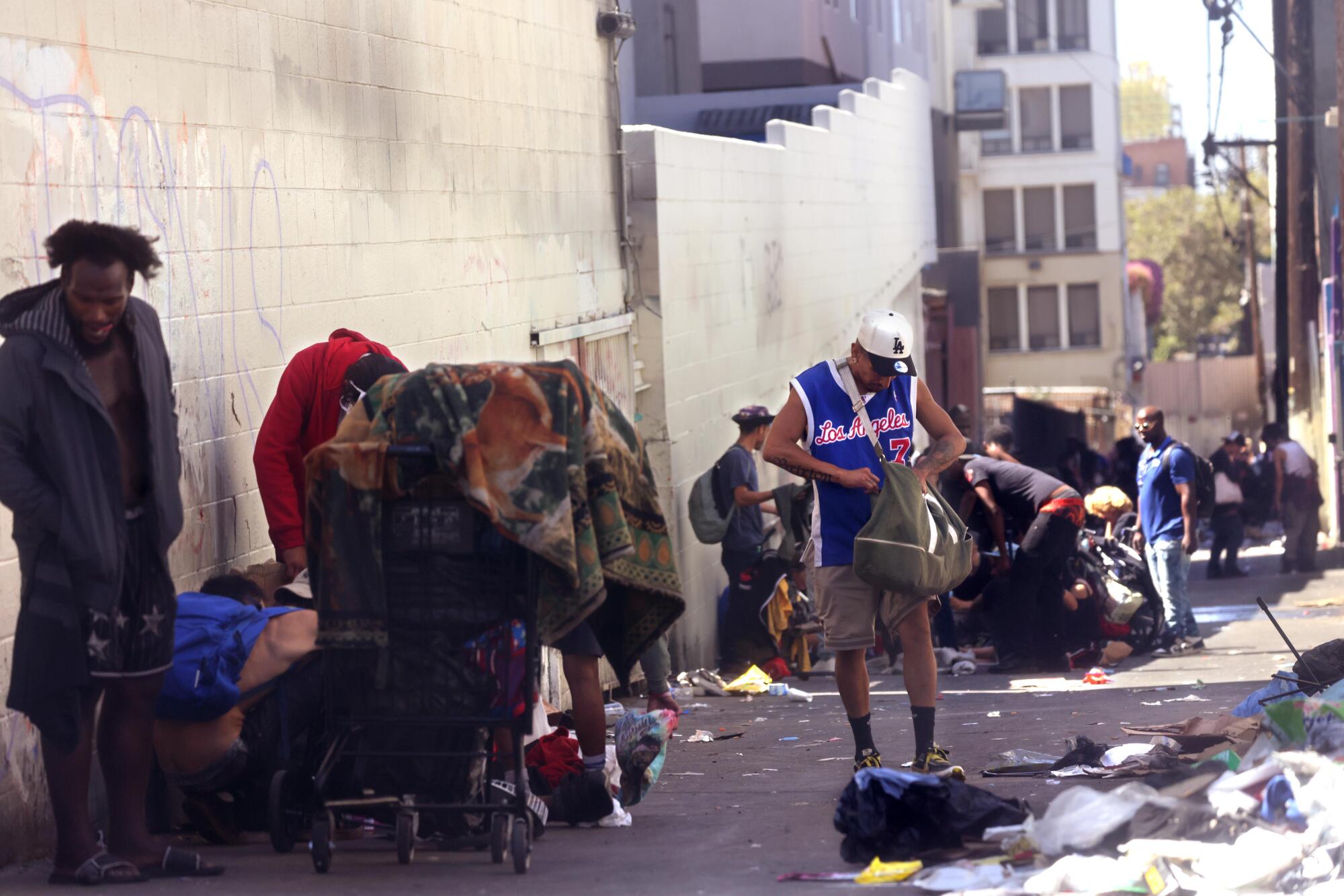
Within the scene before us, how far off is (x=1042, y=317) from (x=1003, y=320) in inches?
43.8

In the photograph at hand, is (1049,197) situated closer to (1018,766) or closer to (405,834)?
(1018,766)

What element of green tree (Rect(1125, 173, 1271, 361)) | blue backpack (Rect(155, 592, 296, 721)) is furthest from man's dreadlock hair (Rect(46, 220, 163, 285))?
green tree (Rect(1125, 173, 1271, 361))

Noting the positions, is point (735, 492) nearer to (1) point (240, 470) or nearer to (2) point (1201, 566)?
(1) point (240, 470)

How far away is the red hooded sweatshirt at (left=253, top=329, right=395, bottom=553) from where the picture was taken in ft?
22.4

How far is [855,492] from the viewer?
6.90 metres

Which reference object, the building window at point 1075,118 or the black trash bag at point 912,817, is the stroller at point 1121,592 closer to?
the black trash bag at point 912,817

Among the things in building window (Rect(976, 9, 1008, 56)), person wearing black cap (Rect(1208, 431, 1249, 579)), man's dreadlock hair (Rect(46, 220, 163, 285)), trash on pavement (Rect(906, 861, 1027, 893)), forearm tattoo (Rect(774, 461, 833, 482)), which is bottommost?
person wearing black cap (Rect(1208, 431, 1249, 579))

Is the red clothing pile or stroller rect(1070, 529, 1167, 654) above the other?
the red clothing pile

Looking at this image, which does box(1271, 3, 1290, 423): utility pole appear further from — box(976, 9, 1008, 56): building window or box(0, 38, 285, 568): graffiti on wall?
box(976, 9, 1008, 56): building window

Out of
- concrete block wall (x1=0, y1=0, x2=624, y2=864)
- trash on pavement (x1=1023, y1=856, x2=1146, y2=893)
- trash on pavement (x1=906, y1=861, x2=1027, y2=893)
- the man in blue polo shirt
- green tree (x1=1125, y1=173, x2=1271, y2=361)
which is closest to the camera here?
trash on pavement (x1=1023, y1=856, x2=1146, y2=893)

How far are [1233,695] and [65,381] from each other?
22.2 ft

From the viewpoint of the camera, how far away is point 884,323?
6.84 m

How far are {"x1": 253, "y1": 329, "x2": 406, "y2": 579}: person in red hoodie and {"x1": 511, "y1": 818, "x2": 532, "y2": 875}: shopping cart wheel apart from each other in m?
1.88

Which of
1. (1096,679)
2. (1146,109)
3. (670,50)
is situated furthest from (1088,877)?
(1146,109)
